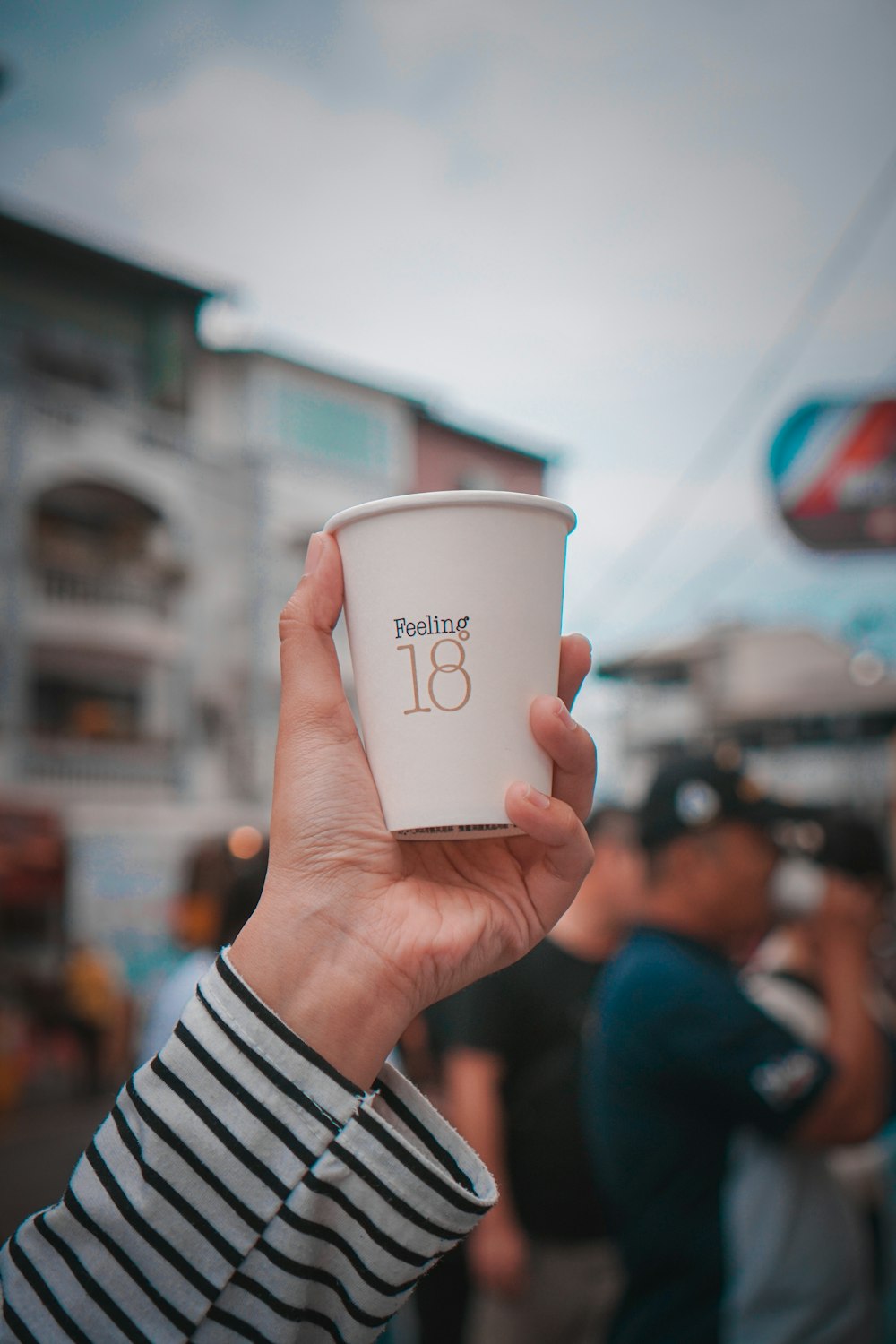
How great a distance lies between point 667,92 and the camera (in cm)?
258

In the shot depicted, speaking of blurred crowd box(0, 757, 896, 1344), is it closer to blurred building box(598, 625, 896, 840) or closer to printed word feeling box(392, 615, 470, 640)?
printed word feeling box(392, 615, 470, 640)

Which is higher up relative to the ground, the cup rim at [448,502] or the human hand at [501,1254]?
the cup rim at [448,502]

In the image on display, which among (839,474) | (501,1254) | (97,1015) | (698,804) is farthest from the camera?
(97,1015)

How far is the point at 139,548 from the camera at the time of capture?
42.1 feet

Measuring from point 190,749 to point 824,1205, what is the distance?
1154cm

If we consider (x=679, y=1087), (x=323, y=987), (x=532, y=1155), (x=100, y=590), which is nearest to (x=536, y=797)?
(x=323, y=987)

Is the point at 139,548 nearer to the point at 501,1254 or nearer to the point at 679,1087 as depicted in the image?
the point at 501,1254

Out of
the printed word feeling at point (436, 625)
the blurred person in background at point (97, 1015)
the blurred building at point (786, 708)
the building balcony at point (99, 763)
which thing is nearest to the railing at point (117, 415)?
the building balcony at point (99, 763)

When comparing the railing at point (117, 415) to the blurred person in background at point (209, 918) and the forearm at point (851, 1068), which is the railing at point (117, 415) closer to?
the blurred person in background at point (209, 918)

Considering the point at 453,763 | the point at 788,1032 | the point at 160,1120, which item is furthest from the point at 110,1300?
the point at 788,1032

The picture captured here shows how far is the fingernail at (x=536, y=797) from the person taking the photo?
2.41 ft

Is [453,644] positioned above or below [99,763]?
above

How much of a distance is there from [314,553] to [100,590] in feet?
40.9

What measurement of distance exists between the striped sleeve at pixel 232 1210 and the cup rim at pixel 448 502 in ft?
1.21
